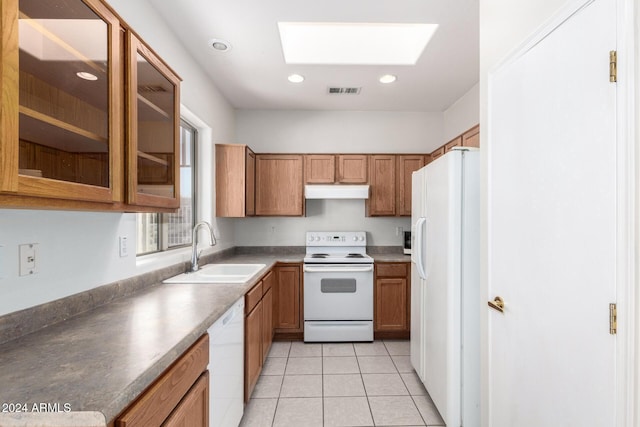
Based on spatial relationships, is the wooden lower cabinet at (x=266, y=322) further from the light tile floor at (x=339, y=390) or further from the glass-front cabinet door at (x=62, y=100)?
the glass-front cabinet door at (x=62, y=100)

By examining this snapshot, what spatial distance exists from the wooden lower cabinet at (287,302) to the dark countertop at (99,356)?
1.75m

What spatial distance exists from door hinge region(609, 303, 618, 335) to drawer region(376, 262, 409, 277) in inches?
96.7

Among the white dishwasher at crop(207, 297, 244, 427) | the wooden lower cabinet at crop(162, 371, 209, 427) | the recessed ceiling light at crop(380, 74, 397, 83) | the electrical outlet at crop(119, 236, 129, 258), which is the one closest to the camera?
the wooden lower cabinet at crop(162, 371, 209, 427)

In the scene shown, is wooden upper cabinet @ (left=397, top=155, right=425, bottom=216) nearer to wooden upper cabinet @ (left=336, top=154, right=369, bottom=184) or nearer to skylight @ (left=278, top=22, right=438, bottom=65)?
wooden upper cabinet @ (left=336, top=154, right=369, bottom=184)

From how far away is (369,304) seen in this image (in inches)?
127

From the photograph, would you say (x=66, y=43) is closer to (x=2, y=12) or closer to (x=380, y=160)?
(x=2, y=12)

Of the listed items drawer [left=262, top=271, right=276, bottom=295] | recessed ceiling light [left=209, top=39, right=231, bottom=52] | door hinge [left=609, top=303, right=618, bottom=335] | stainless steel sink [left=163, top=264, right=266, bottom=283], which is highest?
recessed ceiling light [left=209, top=39, right=231, bottom=52]

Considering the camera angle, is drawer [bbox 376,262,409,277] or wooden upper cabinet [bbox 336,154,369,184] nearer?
drawer [bbox 376,262,409,277]

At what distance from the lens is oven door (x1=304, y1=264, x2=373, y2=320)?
3225 mm

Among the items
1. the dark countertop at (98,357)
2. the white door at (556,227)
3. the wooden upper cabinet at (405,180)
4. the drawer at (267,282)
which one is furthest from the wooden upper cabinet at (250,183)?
the white door at (556,227)

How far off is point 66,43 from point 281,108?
294cm

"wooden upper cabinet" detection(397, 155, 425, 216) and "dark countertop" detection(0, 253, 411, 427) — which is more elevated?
"wooden upper cabinet" detection(397, 155, 425, 216)

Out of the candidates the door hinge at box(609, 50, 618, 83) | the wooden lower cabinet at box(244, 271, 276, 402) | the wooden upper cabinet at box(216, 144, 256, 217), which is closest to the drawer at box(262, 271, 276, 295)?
the wooden lower cabinet at box(244, 271, 276, 402)

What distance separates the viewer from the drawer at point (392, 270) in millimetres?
3299
